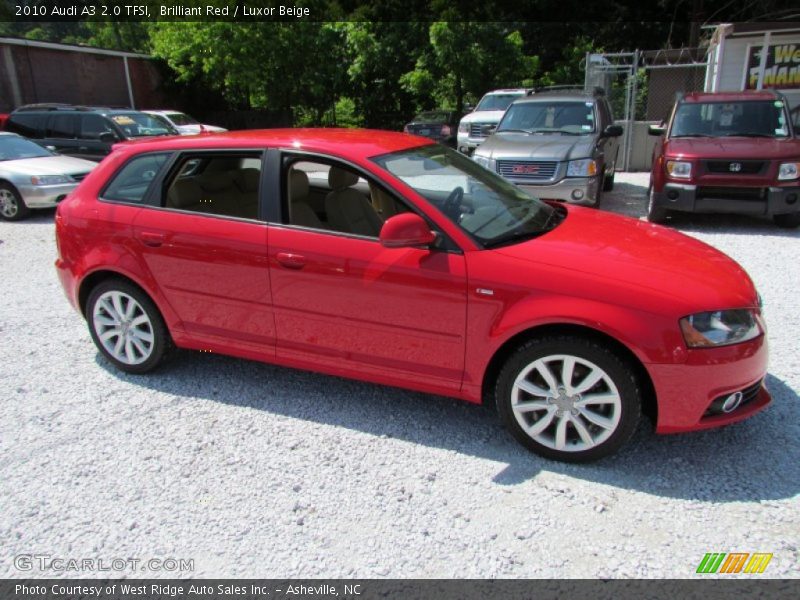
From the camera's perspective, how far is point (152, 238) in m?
3.75

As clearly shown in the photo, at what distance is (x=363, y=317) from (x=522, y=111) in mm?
7658

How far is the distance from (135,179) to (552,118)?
7.28m

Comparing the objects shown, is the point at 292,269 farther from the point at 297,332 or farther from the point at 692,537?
the point at 692,537

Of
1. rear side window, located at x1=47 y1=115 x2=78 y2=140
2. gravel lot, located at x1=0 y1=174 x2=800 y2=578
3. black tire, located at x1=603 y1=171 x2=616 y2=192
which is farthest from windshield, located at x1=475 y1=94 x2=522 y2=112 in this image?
gravel lot, located at x1=0 y1=174 x2=800 y2=578

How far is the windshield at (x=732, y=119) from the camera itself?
816 centimetres

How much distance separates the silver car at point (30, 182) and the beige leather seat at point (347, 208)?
790 centimetres

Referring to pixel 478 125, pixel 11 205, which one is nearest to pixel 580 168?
pixel 478 125

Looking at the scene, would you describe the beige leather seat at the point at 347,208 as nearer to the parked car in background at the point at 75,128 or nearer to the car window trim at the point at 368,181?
the car window trim at the point at 368,181

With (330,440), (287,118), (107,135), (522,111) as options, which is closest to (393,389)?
(330,440)

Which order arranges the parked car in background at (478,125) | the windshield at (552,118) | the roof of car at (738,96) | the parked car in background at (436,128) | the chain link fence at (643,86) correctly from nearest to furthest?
the roof of car at (738,96)
the windshield at (552,118)
the chain link fence at (643,86)
the parked car in background at (478,125)
the parked car in background at (436,128)

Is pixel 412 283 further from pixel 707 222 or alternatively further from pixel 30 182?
pixel 30 182

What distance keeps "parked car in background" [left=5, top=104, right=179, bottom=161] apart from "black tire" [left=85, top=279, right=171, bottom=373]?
929 cm

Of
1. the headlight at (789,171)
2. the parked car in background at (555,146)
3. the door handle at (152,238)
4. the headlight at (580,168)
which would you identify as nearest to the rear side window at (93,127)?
the parked car in background at (555,146)

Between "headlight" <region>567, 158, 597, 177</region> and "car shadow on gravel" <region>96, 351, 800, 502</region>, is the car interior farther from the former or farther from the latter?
"headlight" <region>567, 158, 597, 177</region>
